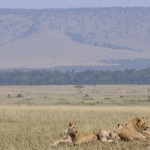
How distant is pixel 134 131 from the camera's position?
1278 centimetres

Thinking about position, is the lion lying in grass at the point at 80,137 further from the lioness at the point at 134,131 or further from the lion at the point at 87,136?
the lioness at the point at 134,131

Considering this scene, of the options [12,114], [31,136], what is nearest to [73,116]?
[12,114]

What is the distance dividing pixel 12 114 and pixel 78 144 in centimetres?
1020

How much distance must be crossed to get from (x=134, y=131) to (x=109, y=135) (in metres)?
0.51

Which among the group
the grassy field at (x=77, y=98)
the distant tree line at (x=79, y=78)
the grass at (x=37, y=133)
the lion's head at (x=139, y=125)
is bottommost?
the grass at (x=37, y=133)

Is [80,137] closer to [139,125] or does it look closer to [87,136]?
[87,136]

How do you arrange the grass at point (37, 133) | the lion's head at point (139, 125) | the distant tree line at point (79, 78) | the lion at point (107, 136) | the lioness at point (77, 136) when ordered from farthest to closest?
the distant tree line at point (79, 78) → the lion's head at point (139, 125) → the lion at point (107, 136) → the lioness at point (77, 136) → the grass at point (37, 133)

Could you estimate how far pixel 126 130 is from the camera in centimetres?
1282

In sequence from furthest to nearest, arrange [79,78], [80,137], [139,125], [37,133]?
1. [79,78]
2. [37,133]
3. [139,125]
4. [80,137]

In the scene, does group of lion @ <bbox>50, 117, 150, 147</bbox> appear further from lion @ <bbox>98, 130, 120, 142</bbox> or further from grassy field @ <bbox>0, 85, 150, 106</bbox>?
grassy field @ <bbox>0, 85, 150, 106</bbox>

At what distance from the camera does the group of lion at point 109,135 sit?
1257 cm

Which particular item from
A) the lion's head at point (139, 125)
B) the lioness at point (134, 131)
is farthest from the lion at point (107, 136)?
the lion's head at point (139, 125)

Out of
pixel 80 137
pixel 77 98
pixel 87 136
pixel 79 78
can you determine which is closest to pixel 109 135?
pixel 87 136

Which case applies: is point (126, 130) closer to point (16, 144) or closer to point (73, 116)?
point (16, 144)
